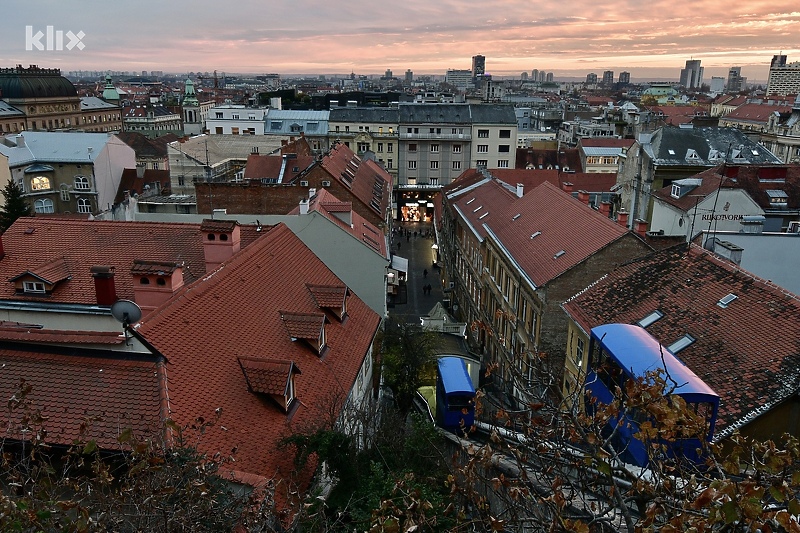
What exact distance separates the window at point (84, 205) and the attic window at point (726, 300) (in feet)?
195

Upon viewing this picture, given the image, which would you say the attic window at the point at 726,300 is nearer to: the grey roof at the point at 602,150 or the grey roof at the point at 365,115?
the grey roof at the point at 602,150

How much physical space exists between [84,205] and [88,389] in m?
57.2

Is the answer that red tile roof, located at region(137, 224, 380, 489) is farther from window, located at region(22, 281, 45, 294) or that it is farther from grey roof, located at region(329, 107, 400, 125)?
grey roof, located at region(329, 107, 400, 125)

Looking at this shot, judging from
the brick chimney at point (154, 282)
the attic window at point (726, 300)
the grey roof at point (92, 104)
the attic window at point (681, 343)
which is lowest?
the attic window at point (681, 343)

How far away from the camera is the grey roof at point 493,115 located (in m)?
86.0

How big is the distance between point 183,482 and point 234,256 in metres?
12.3

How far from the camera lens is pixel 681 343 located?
2091 centimetres

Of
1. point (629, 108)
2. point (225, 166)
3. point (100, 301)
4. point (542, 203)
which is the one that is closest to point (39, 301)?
point (100, 301)

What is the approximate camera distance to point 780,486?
21.1 ft

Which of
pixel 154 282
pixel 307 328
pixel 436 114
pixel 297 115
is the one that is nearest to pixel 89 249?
pixel 154 282

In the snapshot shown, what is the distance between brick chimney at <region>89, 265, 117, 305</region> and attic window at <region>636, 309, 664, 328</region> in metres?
18.2

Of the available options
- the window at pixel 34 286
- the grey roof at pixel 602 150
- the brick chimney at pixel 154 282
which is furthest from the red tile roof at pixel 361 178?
the grey roof at pixel 602 150

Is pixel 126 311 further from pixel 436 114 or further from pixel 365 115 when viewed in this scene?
pixel 365 115

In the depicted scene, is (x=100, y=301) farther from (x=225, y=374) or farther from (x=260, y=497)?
(x=260, y=497)
